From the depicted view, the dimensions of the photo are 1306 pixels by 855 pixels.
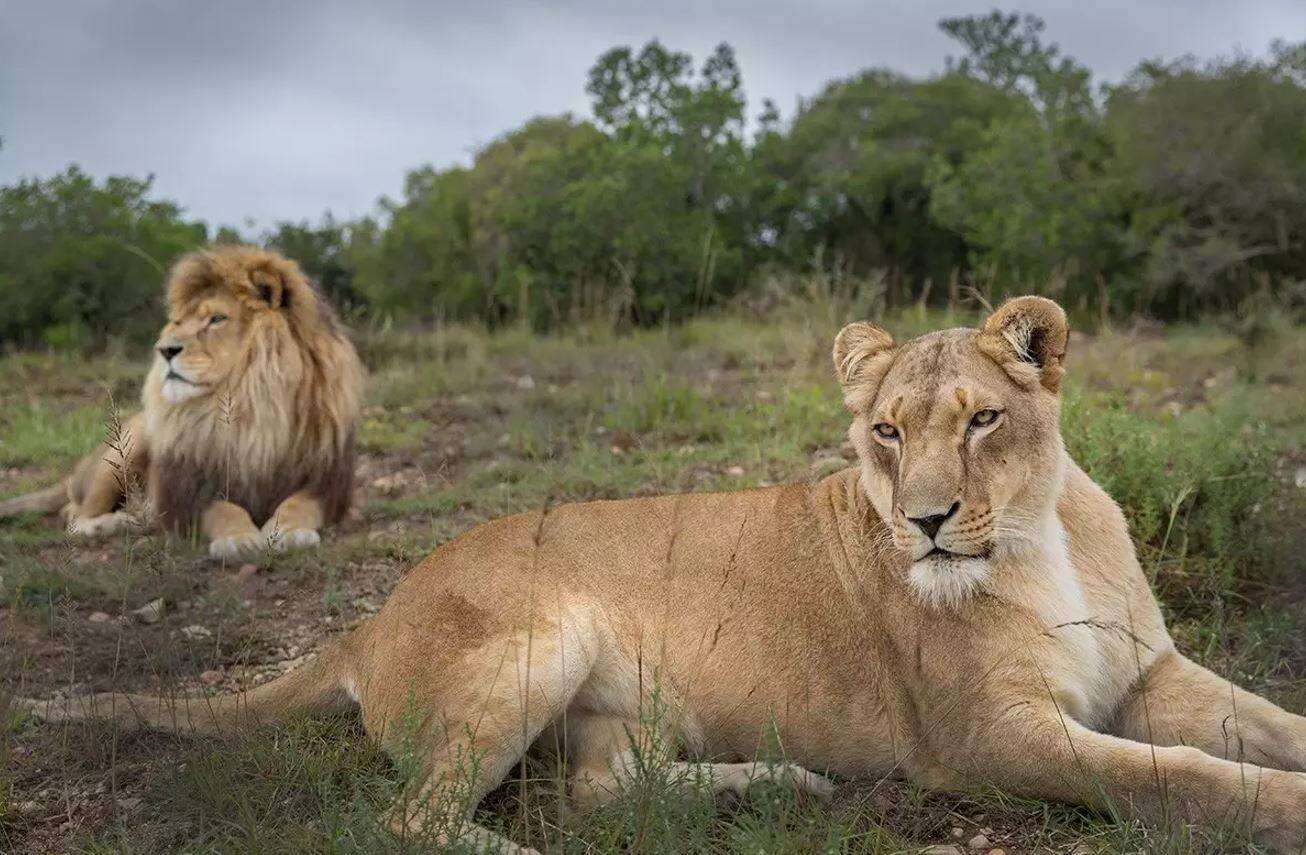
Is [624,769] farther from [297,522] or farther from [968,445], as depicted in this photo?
[297,522]

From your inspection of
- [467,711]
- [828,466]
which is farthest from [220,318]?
[467,711]

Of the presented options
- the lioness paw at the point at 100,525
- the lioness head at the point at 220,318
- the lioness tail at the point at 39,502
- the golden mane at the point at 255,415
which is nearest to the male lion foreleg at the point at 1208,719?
the golden mane at the point at 255,415

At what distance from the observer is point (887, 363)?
11.0 feet

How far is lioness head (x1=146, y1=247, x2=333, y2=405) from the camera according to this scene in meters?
6.18

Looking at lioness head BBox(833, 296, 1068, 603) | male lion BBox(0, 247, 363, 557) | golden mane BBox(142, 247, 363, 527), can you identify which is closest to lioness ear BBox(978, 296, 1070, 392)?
lioness head BBox(833, 296, 1068, 603)

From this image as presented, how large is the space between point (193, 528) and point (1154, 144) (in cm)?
1367

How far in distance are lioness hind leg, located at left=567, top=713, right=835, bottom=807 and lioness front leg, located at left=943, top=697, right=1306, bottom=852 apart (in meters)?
0.42

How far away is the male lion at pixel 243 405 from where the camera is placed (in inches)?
243

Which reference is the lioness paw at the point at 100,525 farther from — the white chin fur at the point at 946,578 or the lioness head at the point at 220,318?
the white chin fur at the point at 946,578

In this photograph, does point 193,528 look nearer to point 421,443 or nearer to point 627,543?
point 421,443

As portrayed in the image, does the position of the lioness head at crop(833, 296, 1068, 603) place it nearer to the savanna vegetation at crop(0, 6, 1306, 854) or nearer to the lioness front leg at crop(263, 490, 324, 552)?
the savanna vegetation at crop(0, 6, 1306, 854)

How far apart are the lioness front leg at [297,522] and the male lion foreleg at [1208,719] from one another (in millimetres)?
3675

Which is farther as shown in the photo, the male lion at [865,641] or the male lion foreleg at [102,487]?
the male lion foreleg at [102,487]

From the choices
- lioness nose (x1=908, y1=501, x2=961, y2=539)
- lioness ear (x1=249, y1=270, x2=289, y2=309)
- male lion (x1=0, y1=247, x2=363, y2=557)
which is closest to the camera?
lioness nose (x1=908, y1=501, x2=961, y2=539)
